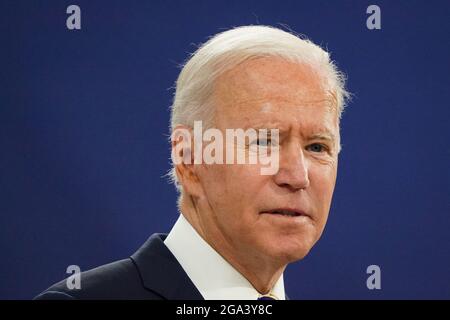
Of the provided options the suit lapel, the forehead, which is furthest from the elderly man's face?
the suit lapel

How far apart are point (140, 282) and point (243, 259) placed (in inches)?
8.4

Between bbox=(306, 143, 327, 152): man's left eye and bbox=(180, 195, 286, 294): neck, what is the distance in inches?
9.1

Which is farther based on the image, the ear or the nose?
the ear

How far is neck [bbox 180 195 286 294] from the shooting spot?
1540 mm

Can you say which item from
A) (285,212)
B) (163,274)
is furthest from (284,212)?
(163,274)

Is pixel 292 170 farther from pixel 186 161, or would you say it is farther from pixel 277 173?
pixel 186 161

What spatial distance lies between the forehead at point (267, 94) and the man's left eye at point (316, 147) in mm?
46

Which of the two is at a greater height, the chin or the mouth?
the mouth

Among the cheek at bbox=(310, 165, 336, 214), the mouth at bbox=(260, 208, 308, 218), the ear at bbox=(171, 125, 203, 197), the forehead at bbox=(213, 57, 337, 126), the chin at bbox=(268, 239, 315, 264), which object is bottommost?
the chin at bbox=(268, 239, 315, 264)

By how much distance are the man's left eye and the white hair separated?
Answer: 4.8 inches

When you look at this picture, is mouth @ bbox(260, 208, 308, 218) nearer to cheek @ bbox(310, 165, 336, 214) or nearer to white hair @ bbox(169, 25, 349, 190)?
cheek @ bbox(310, 165, 336, 214)

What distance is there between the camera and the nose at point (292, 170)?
4.76 ft
